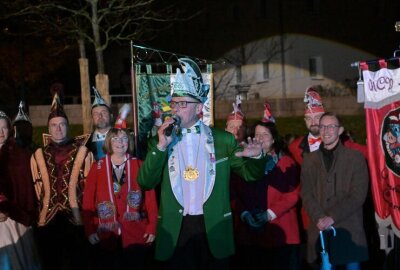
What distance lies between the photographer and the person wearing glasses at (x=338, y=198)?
6.14 meters

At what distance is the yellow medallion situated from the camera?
204 inches

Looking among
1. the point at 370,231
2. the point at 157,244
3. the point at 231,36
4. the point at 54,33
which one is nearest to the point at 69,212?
the point at 157,244

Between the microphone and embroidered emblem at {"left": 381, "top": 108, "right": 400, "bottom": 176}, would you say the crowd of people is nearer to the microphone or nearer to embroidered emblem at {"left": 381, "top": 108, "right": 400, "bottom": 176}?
the microphone

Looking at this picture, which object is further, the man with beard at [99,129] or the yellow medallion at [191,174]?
the man with beard at [99,129]

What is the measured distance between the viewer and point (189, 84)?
520 centimetres

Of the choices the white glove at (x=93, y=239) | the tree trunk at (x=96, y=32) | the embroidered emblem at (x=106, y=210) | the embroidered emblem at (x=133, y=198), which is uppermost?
the tree trunk at (x=96, y=32)

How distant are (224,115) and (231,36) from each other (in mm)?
13776

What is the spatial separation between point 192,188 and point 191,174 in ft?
0.34

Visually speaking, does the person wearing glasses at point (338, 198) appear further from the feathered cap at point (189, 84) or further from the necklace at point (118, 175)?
the necklace at point (118, 175)

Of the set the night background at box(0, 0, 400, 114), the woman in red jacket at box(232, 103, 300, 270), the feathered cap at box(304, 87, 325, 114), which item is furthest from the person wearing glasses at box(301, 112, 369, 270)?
the night background at box(0, 0, 400, 114)

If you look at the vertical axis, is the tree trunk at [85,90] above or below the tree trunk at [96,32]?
below

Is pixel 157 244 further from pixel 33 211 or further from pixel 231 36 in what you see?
pixel 231 36

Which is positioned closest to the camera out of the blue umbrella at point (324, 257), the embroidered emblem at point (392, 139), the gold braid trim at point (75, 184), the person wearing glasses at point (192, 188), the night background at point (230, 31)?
the person wearing glasses at point (192, 188)

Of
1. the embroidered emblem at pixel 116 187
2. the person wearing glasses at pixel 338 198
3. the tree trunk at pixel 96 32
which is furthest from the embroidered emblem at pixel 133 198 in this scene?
the tree trunk at pixel 96 32
